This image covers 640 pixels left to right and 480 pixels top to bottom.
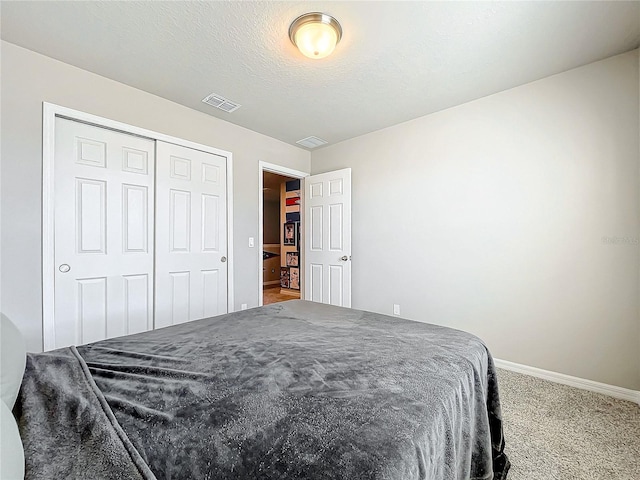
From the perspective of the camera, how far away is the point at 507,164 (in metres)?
2.58

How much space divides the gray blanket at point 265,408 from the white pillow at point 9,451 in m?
0.07

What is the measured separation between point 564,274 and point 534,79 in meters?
1.70

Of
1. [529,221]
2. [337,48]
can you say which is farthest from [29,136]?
[529,221]

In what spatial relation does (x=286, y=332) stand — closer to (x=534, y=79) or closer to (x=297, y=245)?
(x=534, y=79)

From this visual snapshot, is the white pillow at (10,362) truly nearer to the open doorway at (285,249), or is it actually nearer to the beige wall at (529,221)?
the beige wall at (529,221)

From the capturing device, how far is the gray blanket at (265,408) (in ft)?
1.97

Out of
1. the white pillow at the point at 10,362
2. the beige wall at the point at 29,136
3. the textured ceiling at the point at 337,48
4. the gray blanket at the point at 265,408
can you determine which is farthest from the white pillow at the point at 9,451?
the beige wall at the point at 29,136

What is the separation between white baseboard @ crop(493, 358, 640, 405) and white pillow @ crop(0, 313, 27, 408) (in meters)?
3.20

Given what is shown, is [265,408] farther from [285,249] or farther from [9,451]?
[285,249]

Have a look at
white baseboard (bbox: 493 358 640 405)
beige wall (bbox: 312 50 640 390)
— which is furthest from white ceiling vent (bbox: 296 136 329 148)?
white baseboard (bbox: 493 358 640 405)

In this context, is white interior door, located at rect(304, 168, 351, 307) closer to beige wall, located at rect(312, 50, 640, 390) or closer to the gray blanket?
beige wall, located at rect(312, 50, 640, 390)

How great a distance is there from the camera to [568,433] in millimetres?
A: 1648

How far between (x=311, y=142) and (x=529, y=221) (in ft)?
9.02

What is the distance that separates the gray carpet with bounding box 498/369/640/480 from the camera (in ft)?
4.55
